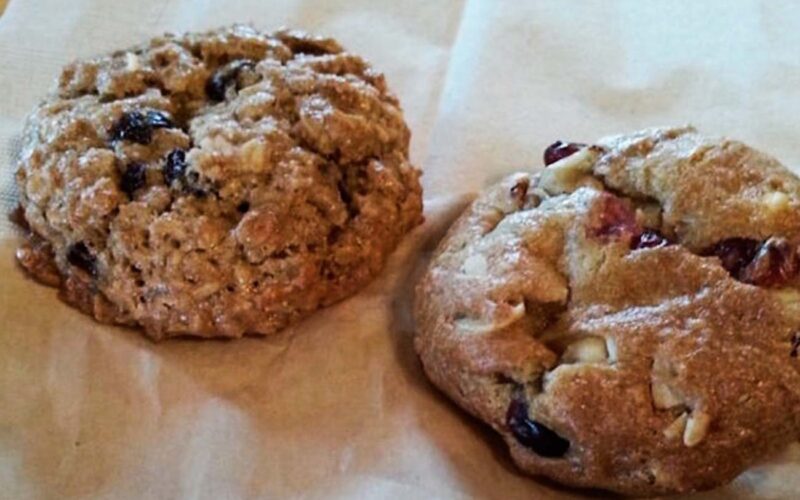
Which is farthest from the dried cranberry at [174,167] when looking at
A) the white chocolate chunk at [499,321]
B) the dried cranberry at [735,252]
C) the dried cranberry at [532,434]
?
the dried cranberry at [735,252]

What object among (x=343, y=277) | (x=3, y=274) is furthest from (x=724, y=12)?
(x=3, y=274)

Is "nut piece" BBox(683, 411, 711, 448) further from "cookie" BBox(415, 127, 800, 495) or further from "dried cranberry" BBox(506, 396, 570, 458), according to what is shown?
"dried cranberry" BBox(506, 396, 570, 458)

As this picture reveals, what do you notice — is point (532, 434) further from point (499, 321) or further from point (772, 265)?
point (772, 265)

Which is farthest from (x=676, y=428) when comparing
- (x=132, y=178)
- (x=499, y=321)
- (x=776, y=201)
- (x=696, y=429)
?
(x=132, y=178)

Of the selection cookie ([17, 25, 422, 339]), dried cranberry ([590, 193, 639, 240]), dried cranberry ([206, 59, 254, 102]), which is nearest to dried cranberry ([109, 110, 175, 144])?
cookie ([17, 25, 422, 339])

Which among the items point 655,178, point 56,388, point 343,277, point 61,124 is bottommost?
point 56,388

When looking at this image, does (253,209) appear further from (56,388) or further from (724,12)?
(724,12)

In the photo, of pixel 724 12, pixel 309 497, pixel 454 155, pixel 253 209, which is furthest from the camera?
pixel 724 12
